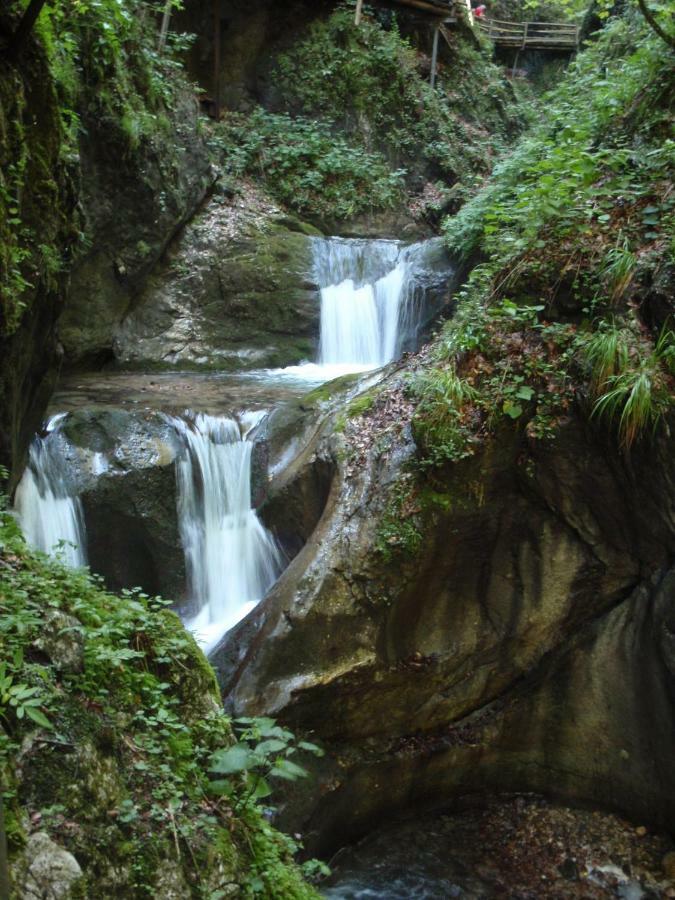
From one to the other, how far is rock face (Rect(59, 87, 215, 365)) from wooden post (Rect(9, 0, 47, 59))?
5.14m

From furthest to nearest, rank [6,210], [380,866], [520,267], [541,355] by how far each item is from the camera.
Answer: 1. [520,267]
2. [541,355]
3. [380,866]
4. [6,210]

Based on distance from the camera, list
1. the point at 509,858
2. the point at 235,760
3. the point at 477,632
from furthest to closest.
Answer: the point at 477,632 < the point at 509,858 < the point at 235,760

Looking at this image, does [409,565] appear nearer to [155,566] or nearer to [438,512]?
[438,512]

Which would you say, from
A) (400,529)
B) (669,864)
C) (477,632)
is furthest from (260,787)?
(669,864)

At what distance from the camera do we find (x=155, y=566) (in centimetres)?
771

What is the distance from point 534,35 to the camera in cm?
2598

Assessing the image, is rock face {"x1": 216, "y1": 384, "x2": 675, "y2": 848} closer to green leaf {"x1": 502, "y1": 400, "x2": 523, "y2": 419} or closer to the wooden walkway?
green leaf {"x1": 502, "y1": 400, "x2": 523, "y2": 419}

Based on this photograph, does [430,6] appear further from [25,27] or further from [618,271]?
[25,27]

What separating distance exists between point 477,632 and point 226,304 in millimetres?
7366

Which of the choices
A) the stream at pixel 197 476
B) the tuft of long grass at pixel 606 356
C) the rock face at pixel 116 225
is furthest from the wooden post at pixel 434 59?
the tuft of long grass at pixel 606 356

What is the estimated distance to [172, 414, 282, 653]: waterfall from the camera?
7.72 metres

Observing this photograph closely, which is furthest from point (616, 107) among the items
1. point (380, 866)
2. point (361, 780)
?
point (380, 866)

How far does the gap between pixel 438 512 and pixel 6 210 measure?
399 centimetres

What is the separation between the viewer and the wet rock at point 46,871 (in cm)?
213
